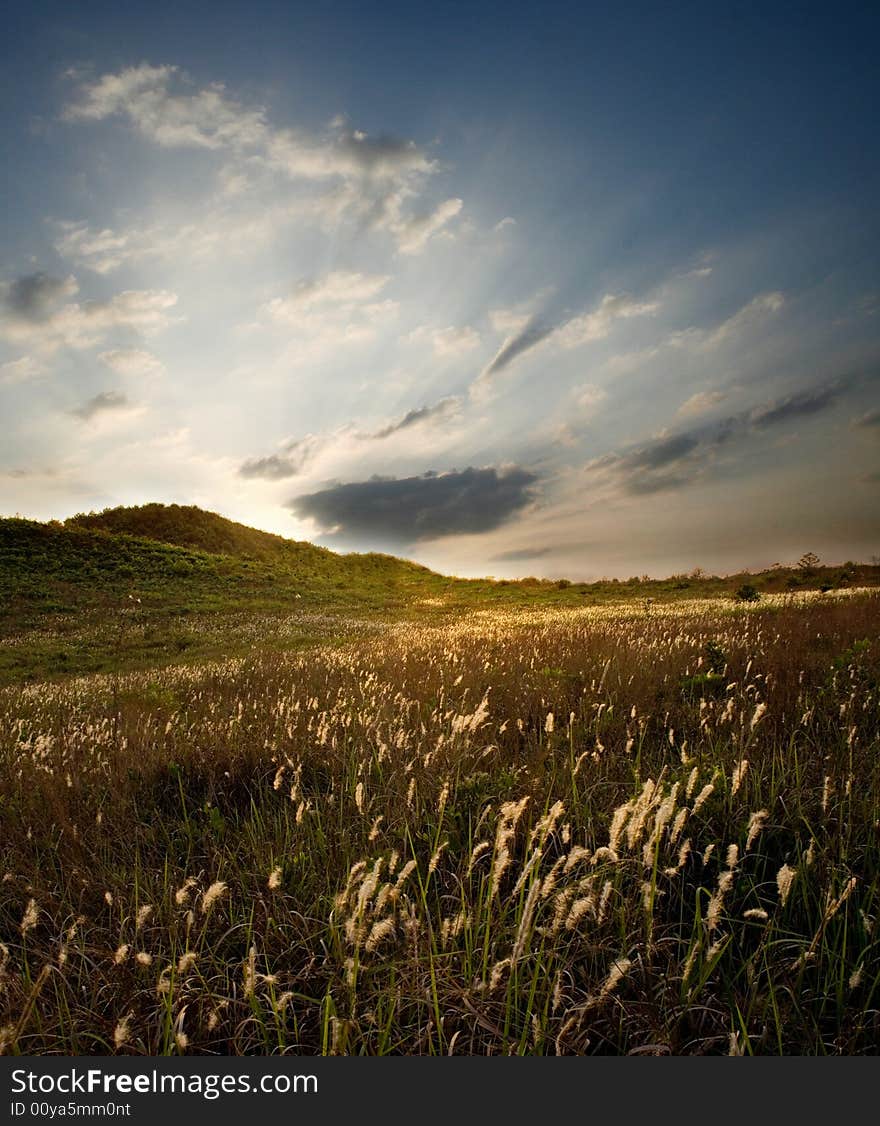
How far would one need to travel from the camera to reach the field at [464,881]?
1688 mm

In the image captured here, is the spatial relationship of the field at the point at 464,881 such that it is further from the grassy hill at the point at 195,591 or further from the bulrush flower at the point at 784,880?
the grassy hill at the point at 195,591

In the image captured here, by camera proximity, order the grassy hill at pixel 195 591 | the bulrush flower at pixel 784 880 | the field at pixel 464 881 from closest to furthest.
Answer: the bulrush flower at pixel 784 880, the field at pixel 464 881, the grassy hill at pixel 195 591

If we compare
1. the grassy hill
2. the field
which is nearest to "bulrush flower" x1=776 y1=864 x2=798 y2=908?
the field

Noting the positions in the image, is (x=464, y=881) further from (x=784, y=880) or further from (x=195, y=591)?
(x=195, y=591)

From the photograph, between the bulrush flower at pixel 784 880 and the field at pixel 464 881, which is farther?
the field at pixel 464 881

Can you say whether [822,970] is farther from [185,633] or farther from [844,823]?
[185,633]

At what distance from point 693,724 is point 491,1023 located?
3.35m

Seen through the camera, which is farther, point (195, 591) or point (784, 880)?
point (195, 591)

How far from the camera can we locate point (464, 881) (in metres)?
2.45

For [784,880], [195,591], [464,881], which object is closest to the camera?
[784,880]

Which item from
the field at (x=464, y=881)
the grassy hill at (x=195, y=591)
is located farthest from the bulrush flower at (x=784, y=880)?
the grassy hill at (x=195, y=591)

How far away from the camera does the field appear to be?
1.69m

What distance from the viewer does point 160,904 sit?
237cm

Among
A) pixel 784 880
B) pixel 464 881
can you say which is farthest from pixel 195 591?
pixel 784 880
